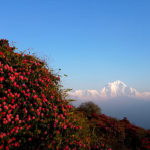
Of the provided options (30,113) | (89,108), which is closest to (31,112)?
(30,113)

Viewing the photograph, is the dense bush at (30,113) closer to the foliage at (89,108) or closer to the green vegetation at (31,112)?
the green vegetation at (31,112)

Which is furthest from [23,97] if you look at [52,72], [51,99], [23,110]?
[52,72]

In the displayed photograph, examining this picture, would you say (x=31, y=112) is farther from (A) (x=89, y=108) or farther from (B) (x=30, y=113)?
(A) (x=89, y=108)

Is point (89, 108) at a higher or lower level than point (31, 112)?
lower

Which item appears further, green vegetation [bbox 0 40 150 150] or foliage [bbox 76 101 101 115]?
foliage [bbox 76 101 101 115]

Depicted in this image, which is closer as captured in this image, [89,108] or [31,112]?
[31,112]

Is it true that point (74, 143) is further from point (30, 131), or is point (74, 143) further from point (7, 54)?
point (7, 54)

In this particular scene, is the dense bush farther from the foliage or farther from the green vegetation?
the foliage

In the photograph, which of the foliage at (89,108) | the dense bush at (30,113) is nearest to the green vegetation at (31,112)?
the dense bush at (30,113)

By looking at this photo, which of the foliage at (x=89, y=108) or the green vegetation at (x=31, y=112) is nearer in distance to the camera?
the green vegetation at (x=31, y=112)

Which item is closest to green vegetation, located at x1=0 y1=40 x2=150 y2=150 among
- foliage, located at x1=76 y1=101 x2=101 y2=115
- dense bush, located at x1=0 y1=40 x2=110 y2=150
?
dense bush, located at x1=0 y1=40 x2=110 y2=150

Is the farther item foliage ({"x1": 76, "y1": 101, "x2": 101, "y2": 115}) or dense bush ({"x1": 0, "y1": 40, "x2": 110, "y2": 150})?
foliage ({"x1": 76, "y1": 101, "x2": 101, "y2": 115})

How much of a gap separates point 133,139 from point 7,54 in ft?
39.4

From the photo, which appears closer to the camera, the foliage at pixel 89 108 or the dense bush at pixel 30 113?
the dense bush at pixel 30 113
